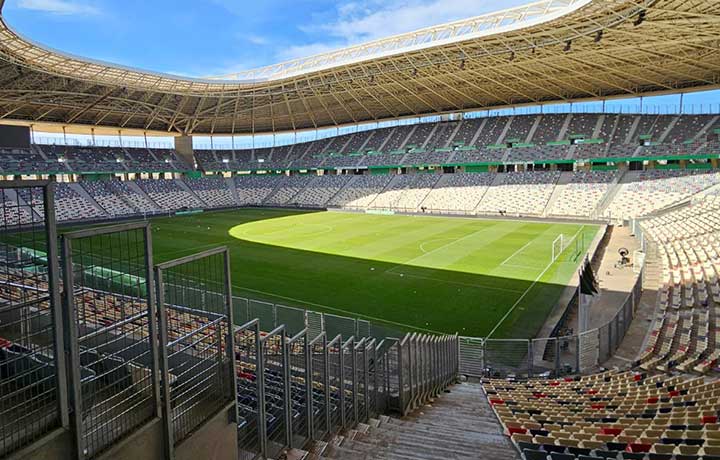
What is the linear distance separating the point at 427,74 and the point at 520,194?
1679 centimetres

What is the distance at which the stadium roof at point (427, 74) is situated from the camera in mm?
32000

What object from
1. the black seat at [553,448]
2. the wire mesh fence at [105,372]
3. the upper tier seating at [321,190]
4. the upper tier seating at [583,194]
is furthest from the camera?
the upper tier seating at [321,190]

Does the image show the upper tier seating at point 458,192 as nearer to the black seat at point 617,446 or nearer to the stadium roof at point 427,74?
the stadium roof at point 427,74

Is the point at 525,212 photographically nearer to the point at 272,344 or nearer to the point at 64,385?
the point at 272,344

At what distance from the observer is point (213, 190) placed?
231ft

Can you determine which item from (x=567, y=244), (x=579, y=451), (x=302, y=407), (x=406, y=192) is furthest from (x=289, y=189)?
(x=579, y=451)

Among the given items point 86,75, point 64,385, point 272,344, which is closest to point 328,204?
point 86,75

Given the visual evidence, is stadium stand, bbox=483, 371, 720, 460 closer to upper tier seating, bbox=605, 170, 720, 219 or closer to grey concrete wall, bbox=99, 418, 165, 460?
grey concrete wall, bbox=99, 418, 165, 460

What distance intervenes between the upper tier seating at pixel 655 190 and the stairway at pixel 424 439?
3888cm

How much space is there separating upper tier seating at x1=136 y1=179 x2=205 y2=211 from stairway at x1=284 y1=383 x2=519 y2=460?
5923cm

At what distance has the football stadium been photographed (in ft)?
13.3

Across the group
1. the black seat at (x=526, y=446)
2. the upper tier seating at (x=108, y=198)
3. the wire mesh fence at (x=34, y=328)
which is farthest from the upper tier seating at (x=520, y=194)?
the wire mesh fence at (x=34, y=328)

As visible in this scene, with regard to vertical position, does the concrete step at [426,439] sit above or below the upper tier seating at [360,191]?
below

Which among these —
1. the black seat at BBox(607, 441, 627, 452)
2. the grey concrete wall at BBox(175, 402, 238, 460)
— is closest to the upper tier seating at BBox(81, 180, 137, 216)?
the grey concrete wall at BBox(175, 402, 238, 460)
